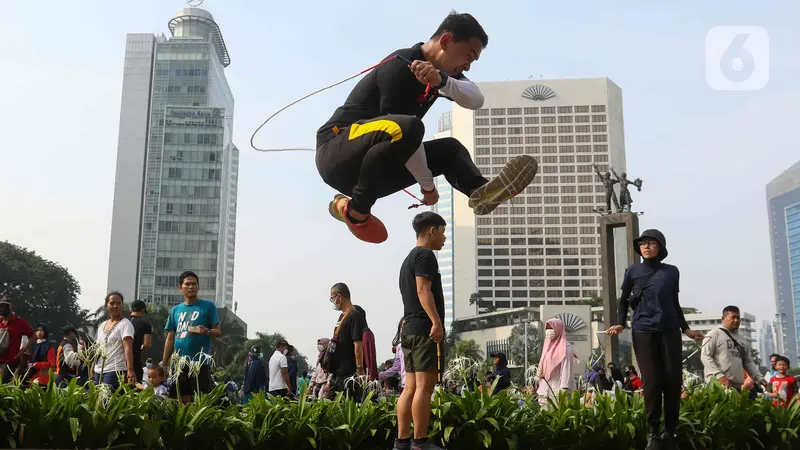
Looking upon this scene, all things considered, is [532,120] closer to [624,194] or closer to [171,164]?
[171,164]

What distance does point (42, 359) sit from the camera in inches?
420

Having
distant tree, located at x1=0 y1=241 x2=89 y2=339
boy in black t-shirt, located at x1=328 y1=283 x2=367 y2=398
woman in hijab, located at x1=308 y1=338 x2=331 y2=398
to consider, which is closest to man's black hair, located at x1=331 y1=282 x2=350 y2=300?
boy in black t-shirt, located at x1=328 y1=283 x2=367 y2=398

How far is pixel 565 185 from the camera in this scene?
154 m

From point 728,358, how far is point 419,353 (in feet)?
14.9

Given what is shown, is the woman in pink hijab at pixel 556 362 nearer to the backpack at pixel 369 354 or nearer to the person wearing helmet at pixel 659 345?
the backpack at pixel 369 354

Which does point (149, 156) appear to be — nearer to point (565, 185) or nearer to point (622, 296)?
point (565, 185)

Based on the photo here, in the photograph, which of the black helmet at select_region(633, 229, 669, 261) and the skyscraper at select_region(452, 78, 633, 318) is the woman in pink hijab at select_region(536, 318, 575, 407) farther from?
the skyscraper at select_region(452, 78, 633, 318)

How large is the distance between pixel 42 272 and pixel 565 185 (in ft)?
370

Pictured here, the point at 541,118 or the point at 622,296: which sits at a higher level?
the point at 541,118

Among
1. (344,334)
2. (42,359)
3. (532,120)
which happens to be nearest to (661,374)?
(344,334)

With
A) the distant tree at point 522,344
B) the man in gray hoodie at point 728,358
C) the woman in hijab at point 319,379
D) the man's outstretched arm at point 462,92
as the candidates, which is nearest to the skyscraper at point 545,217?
the distant tree at point 522,344

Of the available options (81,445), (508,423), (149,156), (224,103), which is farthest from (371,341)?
(224,103)

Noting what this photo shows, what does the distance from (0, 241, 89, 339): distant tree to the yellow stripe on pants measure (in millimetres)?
61550

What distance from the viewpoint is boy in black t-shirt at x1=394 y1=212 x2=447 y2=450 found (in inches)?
208
